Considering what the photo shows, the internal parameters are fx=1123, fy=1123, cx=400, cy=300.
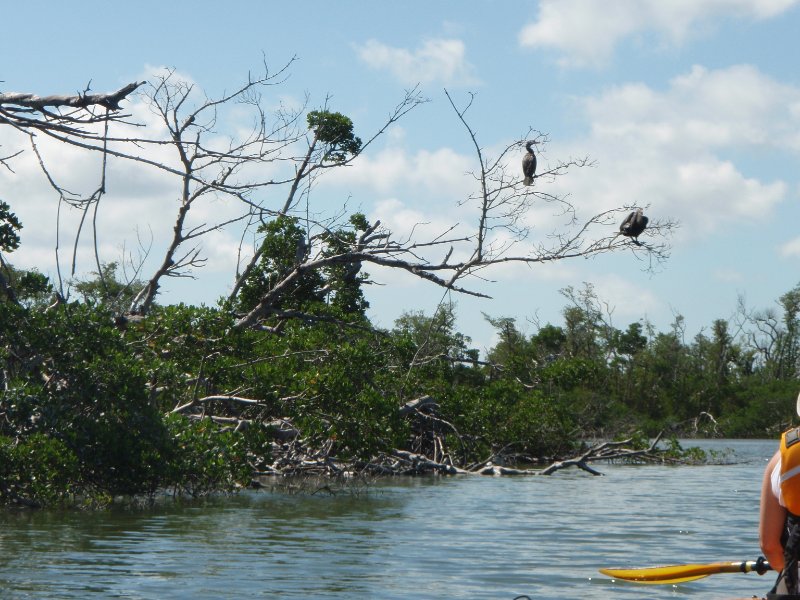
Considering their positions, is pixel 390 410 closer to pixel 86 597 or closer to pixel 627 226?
pixel 627 226

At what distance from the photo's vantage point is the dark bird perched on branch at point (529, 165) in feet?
44.9

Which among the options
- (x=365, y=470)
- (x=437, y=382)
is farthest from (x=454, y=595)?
(x=437, y=382)

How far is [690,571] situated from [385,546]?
5.39 m

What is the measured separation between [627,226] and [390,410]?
469cm

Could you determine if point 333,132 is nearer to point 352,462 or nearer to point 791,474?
point 352,462

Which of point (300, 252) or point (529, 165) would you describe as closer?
point (529, 165)

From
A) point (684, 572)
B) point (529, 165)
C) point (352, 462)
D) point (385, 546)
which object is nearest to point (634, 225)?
point (529, 165)

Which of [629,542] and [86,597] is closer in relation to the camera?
[86,597]

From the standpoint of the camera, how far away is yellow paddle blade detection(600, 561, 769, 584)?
16.9ft

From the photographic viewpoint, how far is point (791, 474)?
14.6 ft

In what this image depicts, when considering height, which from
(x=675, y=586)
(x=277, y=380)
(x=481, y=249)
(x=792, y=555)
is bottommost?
(x=675, y=586)

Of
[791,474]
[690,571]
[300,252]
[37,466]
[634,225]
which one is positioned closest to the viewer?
[791,474]

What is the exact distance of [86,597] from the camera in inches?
304

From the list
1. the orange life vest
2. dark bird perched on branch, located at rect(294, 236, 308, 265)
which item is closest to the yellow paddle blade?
the orange life vest
